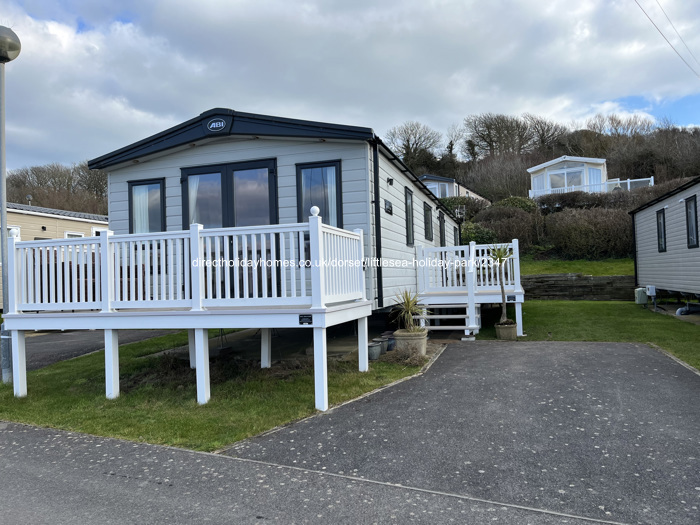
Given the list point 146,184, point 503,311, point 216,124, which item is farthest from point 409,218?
point 146,184

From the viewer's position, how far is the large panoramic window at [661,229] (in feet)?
45.2

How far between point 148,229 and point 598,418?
7.17 meters

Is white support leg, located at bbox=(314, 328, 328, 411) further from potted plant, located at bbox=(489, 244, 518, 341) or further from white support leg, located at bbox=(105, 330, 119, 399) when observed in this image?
potted plant, located at bbox=(489, 244, 518, 341)

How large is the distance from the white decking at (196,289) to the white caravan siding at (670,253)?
9.35 m

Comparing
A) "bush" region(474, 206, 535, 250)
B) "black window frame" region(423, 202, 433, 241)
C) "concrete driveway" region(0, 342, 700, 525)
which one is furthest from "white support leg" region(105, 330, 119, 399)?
"bush" region(474, 206, 535, 250)

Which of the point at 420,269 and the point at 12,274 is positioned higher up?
the point at 12,274

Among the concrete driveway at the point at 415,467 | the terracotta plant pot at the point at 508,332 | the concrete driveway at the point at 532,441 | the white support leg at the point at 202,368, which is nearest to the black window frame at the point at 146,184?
the white support leg at the point at 202,368

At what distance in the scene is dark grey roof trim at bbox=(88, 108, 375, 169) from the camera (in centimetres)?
720

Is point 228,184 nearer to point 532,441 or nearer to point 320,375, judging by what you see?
point 320,375

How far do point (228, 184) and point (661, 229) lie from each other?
1269 cm

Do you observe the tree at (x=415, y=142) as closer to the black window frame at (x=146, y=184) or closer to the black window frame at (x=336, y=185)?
the black window frame at (x=146, y=184)

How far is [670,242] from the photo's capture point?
517 inches

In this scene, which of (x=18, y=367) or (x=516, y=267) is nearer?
(x=18, y=367)

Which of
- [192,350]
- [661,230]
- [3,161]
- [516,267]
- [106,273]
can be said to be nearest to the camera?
[106,273]
